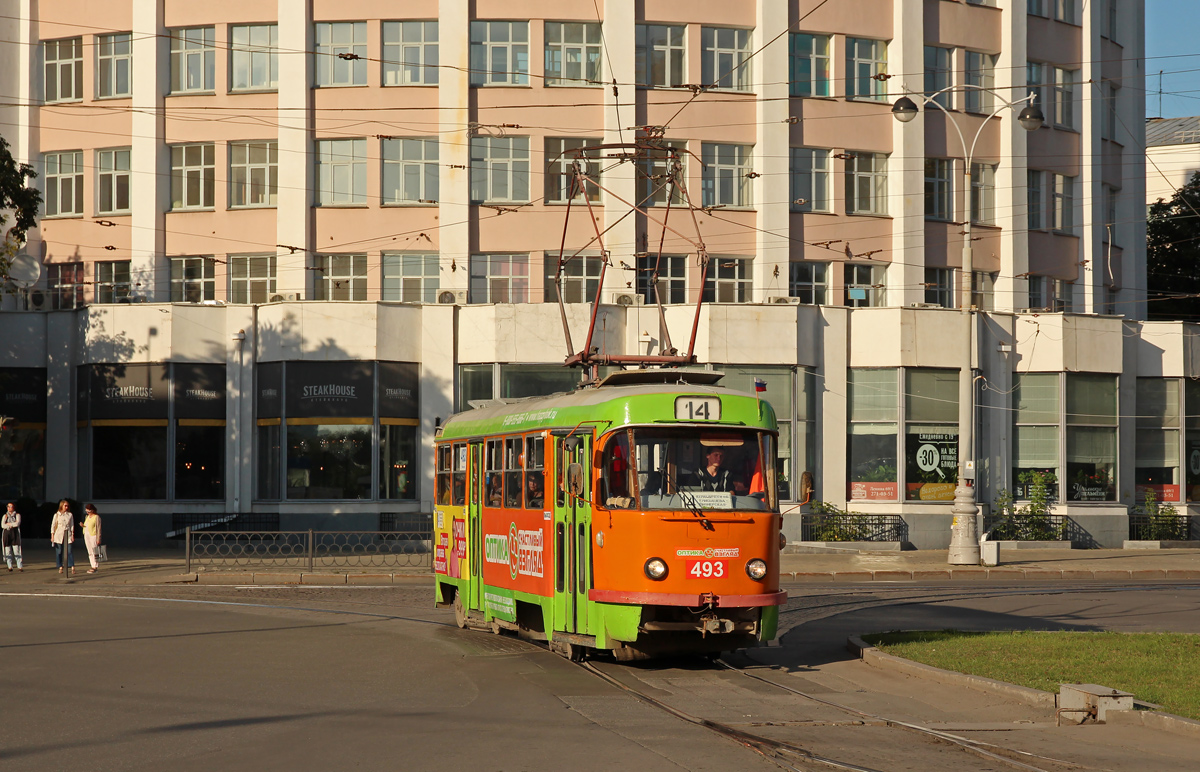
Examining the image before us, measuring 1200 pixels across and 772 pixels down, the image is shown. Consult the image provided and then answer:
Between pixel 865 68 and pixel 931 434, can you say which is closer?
pixel 931 434

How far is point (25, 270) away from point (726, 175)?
20.2m

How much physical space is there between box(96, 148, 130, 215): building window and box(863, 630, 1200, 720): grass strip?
29.0m

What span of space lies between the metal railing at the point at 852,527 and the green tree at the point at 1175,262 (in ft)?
70.3

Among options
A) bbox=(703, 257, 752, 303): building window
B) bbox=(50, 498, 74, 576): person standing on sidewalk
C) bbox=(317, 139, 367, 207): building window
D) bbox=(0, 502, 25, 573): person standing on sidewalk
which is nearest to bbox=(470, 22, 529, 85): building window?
bbox=(317, 139, 367, 207): building window

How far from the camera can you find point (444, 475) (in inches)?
744

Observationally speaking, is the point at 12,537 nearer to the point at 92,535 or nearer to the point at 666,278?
the point at 92,535

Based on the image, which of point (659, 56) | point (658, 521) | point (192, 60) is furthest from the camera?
point (192, 60)

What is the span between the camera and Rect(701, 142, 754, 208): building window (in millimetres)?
36719

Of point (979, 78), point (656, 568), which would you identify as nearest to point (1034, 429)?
point (979, 78)

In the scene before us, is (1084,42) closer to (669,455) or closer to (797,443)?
(797,443)

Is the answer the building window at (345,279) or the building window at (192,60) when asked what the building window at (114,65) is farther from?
the building window at (345,279)

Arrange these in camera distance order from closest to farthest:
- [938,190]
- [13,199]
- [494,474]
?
1. [494,474]
2. [13,199]
3. [938,190]

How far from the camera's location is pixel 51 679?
12.9m

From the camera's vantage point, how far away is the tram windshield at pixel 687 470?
1296cm
